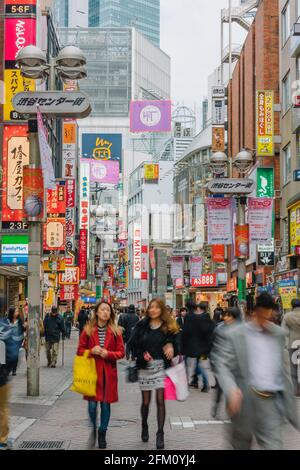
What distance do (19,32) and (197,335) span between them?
68.5 feet

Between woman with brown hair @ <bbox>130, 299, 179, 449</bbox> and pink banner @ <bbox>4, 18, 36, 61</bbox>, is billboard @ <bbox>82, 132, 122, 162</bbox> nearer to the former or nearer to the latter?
pink banner @ <bbox>4, 18, 36, 61</bbox>

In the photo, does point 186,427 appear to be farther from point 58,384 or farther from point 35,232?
point 58,384

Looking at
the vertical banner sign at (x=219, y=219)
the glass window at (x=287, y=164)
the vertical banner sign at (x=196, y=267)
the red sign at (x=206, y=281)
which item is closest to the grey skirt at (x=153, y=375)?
the vertical banner sign at (x=219, y=219)

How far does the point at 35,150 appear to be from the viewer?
15570mm

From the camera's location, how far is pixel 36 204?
15211 mm

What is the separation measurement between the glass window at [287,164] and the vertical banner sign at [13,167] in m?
13.5

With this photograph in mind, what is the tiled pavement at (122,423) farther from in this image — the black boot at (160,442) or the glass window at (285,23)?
the glass window at (285,23)

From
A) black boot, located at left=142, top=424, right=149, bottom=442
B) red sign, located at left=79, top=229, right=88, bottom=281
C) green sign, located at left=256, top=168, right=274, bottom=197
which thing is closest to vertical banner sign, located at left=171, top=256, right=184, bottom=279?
red sign, located at left=79, top=229, right=88, bottom=281

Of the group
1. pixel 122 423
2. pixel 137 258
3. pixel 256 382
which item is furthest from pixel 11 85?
pixel 137 258

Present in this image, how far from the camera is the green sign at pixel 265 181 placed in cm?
4225

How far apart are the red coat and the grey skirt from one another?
1.29 feet

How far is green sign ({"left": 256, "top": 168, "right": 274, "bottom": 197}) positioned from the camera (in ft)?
139

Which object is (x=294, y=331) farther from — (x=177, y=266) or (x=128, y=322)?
(x=177, y=266)

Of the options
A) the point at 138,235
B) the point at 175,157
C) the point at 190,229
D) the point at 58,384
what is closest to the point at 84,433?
the point at 58,384
